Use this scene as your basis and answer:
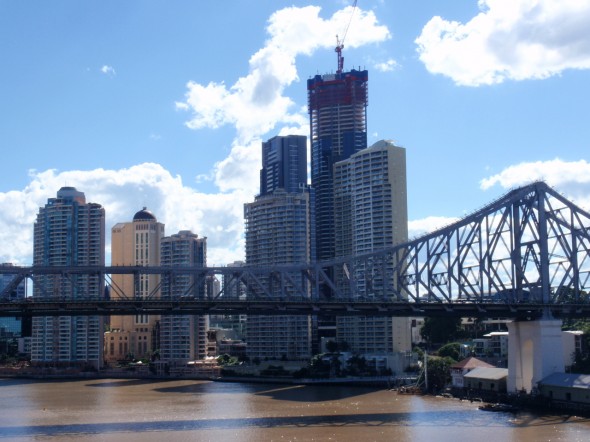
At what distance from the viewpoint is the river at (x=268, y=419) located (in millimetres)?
41062

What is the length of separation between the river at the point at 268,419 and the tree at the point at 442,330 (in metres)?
28.6

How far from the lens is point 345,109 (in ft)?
538

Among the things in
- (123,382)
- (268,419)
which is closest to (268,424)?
(268,419)

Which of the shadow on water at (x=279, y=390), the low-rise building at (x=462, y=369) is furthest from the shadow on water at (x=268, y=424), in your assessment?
the shadow on water at (x=279, y=390)

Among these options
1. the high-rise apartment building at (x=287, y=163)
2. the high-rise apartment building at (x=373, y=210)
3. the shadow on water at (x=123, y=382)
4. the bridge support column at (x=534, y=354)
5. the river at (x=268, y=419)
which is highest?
the high-rise apartment building at (x=287, y=163)

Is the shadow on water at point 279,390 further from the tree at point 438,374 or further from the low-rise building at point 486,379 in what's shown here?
the low-rise building at point 486,379

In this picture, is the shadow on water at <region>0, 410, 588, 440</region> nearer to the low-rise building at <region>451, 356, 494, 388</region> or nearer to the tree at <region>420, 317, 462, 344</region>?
the low-rise building at <region>451, 356, 494, 388</region>

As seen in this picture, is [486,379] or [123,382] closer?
[486,379]

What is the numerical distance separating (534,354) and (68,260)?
3151 inches

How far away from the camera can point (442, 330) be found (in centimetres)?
9925

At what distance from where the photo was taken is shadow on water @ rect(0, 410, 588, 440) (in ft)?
143

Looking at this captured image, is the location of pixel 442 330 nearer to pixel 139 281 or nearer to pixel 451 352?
pixel 451 352

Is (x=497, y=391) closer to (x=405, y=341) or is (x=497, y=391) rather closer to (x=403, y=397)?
(x=403, y=397)

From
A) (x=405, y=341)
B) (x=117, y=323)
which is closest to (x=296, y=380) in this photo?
(x=405, y=341)
